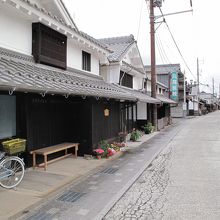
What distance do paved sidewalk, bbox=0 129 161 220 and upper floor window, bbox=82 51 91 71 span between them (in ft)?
18.1

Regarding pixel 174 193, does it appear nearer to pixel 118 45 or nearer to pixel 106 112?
pixel 106 112

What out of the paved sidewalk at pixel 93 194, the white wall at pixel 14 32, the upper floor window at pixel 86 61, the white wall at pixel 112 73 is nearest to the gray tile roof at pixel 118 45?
the white wall at pixel 112 73

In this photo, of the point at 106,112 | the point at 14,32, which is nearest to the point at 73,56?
the point at 106,112

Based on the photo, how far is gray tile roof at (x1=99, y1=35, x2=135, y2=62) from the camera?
16486 mm

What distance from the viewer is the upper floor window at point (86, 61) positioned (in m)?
13.3

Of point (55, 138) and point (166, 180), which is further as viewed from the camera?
point (55, 138)

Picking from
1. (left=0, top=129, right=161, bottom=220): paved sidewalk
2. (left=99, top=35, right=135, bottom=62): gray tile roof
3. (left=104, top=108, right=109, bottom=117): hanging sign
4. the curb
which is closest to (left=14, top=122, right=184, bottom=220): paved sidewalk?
the curb

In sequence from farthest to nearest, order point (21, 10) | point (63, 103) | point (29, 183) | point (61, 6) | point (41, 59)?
point (61, 6)
point (63, 103)
point (41, 59)
point (21, 10)
point (29, 183)

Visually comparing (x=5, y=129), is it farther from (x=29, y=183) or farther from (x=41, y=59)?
(x=41, y=59)

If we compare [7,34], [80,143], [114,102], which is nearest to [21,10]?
[7,34]

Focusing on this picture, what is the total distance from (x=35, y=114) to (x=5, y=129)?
117 cm

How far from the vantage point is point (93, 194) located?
6145 millimetres

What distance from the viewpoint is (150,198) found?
5.82m

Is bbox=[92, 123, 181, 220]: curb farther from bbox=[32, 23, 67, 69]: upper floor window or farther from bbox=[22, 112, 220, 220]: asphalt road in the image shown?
bbox=[32, 23, 67, 69]: upper floor window
